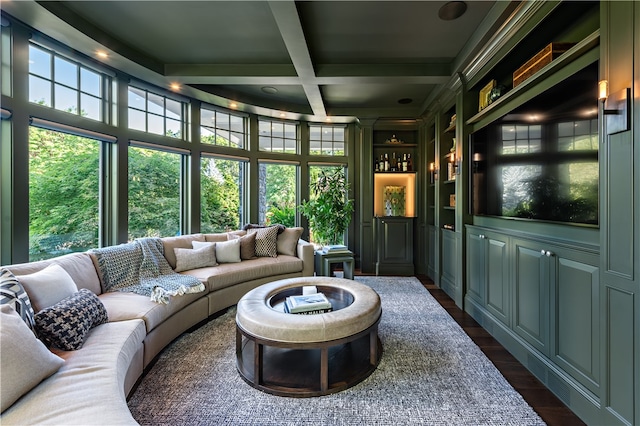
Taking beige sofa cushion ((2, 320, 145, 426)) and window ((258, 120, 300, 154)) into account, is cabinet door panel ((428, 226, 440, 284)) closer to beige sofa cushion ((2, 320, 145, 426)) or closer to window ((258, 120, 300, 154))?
window ((258, 120, 300, 154))

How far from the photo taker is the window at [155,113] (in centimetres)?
346

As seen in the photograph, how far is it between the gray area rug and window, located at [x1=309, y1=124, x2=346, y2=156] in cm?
373

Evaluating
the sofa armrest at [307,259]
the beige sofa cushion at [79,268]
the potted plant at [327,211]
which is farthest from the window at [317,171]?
the beige sofa cushion at [79,268]

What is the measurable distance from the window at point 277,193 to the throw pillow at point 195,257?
154 cm

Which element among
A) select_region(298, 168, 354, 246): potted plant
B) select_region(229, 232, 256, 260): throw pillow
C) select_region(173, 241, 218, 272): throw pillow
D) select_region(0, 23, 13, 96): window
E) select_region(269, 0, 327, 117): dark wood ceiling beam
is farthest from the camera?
select_region(298, 168, 354, 246): potted plant

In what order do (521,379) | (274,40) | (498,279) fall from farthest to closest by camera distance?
1. (274,40)
2. (498,279)
3. (521,379)

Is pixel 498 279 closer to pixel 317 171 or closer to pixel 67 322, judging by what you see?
pixel 67 322

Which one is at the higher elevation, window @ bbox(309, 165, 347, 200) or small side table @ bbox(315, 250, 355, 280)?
window @ bbox(309, 165, 347, 200)

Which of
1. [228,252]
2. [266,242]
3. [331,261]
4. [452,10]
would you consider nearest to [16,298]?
[228,252]

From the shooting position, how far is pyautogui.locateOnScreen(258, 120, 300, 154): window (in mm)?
4906

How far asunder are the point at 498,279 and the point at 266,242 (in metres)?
2.84

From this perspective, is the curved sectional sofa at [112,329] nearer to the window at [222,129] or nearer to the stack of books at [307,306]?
the stack of books at [307,306]

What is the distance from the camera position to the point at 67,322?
1.58 m

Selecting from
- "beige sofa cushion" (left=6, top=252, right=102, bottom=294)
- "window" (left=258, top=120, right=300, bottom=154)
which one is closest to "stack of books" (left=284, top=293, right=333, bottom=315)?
"beige sofa cushion" (left=6, top=252, right=102, bottom=294)
